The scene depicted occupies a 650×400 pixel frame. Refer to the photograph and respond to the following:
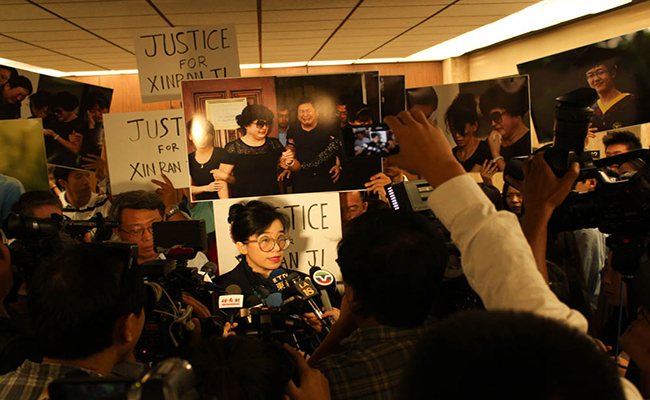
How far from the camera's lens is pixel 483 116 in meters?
3.10

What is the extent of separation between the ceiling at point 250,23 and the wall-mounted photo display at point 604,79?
5.01 feet

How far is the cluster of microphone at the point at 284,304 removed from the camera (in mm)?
1145

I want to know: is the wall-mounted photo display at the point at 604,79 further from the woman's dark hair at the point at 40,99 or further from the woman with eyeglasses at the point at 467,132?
the woman's dark hair at the point at 40,99

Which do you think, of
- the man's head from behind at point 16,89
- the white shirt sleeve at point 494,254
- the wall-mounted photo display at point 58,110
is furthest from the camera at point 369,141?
the man's head from behind at point 16,89

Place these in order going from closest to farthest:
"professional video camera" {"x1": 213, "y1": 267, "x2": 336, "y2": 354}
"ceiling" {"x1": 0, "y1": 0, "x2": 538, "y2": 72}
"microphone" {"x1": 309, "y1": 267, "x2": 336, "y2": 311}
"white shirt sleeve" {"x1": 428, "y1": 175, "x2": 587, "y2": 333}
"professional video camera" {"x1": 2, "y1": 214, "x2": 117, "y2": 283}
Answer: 1. "white shirt sleeve" {"x1": 428, "y1": 175, "x2": 587, "y2": 333}
2. "professional video camera" {"x1": 213, "y1": 267, "x2": 336, "y2": 354}
3. "professional video camera" {"x1": 2, "y1": 214, "x2": 117, "y2": 283}
4. "microphone" {"x1": 309, "y1": 267, "x2": 336, "y2": 311}
5. "ceiling" {"x1": 0, "y1": 0, "x2": 538, "y2": 72}

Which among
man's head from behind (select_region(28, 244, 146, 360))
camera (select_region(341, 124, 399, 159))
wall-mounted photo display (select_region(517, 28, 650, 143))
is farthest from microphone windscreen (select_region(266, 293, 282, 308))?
wall-mounted photo display (select_region(517, 28, 650, 143))

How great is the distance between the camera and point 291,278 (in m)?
1.81

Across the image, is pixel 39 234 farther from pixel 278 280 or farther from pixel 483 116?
pixel 483 116

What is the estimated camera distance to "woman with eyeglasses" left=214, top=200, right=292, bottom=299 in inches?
96.3

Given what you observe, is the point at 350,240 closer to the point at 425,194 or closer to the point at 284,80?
the point at 425,194

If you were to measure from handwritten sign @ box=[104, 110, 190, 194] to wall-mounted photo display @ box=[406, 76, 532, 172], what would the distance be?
1504mm

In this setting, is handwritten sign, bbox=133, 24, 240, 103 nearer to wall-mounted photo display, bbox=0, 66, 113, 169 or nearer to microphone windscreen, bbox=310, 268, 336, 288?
wall-mounted photo display, bbox=0, 66, 113, 169

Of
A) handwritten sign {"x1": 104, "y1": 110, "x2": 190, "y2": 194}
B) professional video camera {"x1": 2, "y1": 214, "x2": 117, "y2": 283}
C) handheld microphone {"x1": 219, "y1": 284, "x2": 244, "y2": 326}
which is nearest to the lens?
professional video camera {"x1": 2, "y1": 214, "x2": 117, "y2": 283}

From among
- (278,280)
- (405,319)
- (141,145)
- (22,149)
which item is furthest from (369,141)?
(22,149)
